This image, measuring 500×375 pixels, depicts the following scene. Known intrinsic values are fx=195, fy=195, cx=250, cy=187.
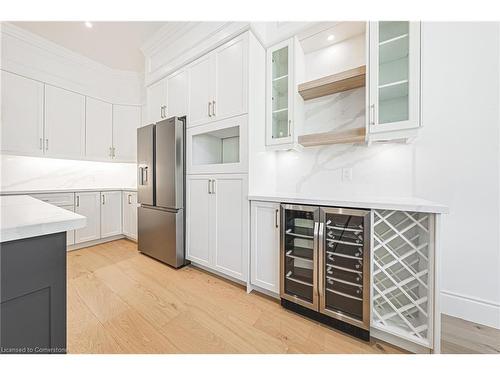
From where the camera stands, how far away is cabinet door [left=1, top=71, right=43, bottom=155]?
2.43 meters

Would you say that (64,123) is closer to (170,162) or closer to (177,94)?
(177,94)

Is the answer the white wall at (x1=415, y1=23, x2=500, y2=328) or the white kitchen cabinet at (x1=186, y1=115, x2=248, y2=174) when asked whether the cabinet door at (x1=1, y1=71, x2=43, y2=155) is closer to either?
the white kitchen cabinet at (x1=186, y1=115, x2=248, y2=174)

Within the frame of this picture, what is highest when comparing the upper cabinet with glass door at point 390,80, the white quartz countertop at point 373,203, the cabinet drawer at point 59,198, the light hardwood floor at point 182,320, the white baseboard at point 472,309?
the upper cabinet with glass door at point 390,80

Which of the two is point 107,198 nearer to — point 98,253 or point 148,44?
point 98,253

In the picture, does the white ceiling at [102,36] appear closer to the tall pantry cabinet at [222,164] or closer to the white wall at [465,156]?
the tall pantry cabinet at [222,164]

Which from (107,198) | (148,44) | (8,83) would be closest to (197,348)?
(107,198)

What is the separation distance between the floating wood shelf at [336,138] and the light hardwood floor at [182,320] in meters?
1.42

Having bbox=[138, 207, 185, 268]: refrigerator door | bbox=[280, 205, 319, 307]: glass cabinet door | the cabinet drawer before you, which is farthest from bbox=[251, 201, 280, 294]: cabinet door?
the cabinet drawer

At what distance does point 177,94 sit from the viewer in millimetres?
2316

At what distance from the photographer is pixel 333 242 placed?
1.34 m

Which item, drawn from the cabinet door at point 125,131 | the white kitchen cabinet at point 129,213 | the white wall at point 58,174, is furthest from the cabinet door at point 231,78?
the white wall at point 58,174

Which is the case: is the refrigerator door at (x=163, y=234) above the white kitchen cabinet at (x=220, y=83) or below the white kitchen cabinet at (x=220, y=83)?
below

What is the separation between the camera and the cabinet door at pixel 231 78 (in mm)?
1776

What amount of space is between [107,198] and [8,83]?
179 centimetres
